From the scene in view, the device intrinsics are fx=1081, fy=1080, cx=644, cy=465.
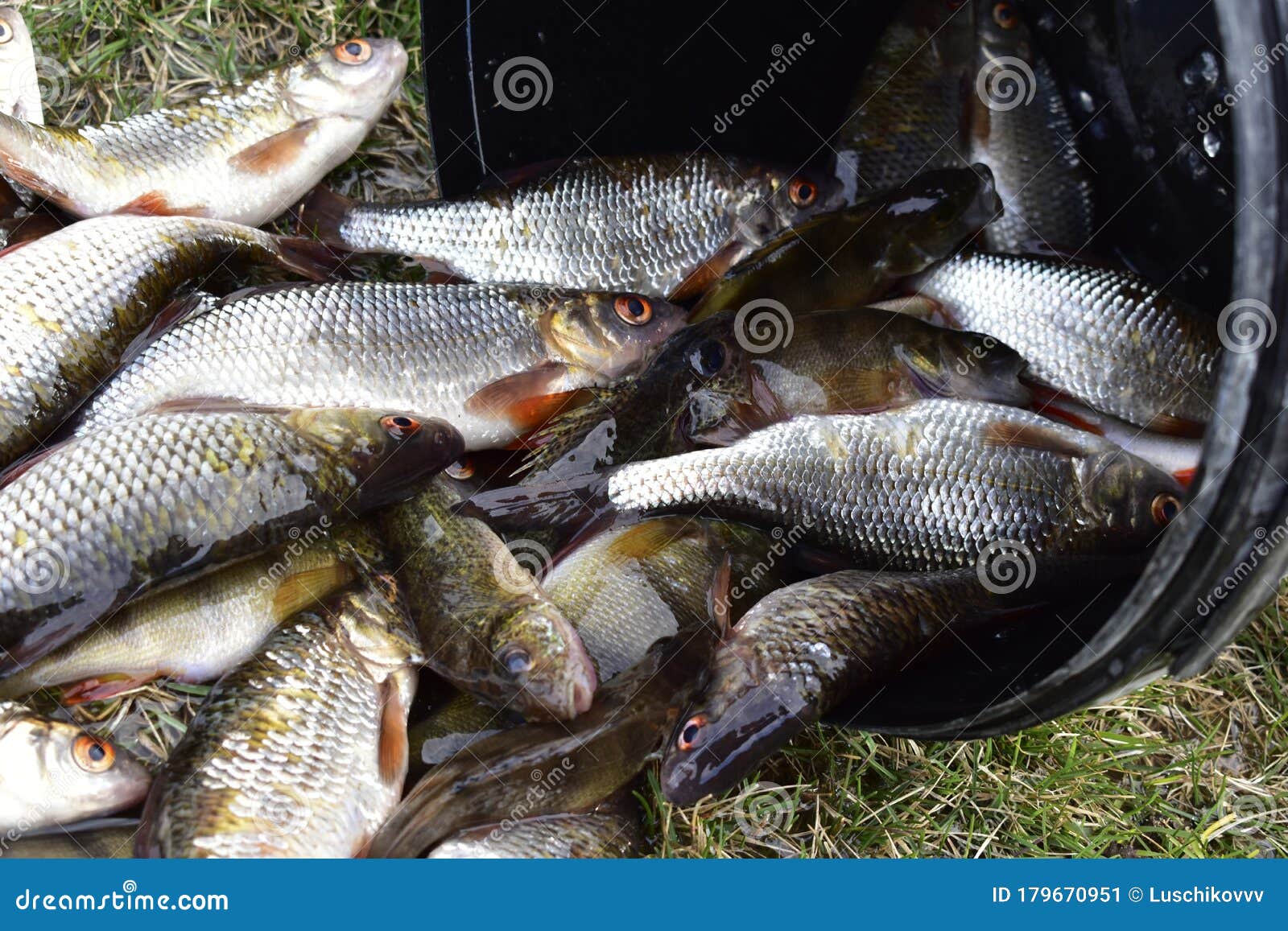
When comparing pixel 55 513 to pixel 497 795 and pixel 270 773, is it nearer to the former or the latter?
pixel 270 773

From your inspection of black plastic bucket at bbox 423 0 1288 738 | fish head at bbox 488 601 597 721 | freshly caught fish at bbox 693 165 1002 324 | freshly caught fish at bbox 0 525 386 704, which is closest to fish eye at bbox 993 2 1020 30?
black plastic bucket at bbox 423 0 1288 738

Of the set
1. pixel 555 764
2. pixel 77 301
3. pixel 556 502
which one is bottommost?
pixel 555 764

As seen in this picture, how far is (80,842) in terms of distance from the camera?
200cm

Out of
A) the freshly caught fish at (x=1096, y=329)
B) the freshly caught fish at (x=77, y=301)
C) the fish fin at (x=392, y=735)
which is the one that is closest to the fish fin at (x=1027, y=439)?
the freshly caught fish at (x=1096, y=329)

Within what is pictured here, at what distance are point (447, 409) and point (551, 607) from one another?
634 mm

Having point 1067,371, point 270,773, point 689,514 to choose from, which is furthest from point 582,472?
point 1067,371

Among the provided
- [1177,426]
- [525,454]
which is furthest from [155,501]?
[1177,426]

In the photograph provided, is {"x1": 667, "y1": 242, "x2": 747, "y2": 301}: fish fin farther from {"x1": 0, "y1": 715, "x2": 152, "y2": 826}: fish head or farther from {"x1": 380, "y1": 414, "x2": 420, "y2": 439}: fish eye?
{"x1": 0, "y1": 715, "x2": 152, "y2": 826}: fish head

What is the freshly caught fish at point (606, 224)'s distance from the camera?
2.71m

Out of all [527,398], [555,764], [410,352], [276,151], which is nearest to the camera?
[555,764]

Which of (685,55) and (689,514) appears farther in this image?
(685,55)

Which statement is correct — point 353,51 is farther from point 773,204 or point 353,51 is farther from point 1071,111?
point 1071,111

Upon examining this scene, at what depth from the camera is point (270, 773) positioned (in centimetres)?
191

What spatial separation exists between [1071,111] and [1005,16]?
0.31 m
